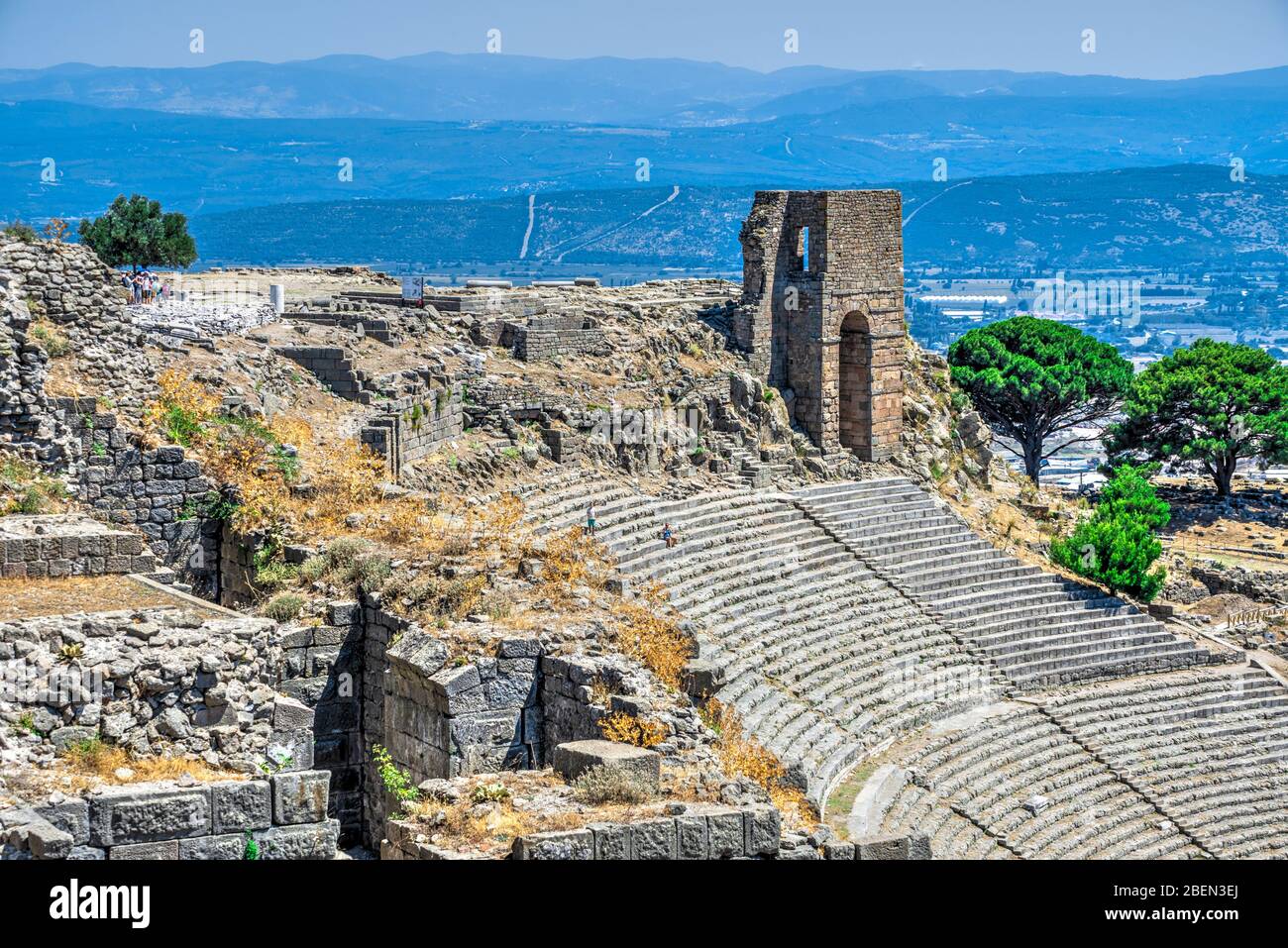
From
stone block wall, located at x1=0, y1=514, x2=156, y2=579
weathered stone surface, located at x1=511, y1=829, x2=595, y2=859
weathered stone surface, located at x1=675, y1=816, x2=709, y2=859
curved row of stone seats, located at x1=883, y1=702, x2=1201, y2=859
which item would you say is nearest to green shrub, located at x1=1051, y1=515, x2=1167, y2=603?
curved row of stone seats, located at x1=883, y1=702, x2=1201, y2=859

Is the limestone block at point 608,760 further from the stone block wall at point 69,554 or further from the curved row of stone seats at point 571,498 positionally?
the curved row of stone seats at point 571,498

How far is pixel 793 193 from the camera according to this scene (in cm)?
3938

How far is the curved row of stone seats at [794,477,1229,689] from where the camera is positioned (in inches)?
1283

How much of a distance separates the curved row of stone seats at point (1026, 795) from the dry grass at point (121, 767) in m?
11.0

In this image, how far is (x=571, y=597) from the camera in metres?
21.5

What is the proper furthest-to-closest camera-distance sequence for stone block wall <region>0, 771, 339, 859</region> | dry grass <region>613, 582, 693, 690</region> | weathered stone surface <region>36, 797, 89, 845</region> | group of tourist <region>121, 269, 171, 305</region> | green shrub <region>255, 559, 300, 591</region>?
group of tourist <region>121, 269, 171, 305</region>, green shrub <region>255, 559, 300, 591</region>, dry grass <region>613, 582, 693, 690</region>, weathered stone surface <region>36, 797, 89, 845</region>, stone block wall <region>0, 771, 339, 859</region>

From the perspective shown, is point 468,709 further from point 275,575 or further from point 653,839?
point 653,839

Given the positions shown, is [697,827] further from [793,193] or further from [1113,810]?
[793,193]

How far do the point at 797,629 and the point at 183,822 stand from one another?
16.4 meters

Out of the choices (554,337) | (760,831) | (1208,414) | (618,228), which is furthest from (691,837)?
(618,228)

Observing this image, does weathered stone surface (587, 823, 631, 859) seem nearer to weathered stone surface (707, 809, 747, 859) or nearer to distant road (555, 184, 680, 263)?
weathered stone surface (707, 809, 747, 859)

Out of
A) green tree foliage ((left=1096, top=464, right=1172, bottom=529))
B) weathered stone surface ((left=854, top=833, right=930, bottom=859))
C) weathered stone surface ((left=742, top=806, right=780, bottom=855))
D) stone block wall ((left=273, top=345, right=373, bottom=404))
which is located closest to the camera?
weathered stone surface ((left=742, top=806, right=780, bottom=855))

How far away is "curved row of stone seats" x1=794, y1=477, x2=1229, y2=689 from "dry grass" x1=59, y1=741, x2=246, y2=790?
18155 millimetres

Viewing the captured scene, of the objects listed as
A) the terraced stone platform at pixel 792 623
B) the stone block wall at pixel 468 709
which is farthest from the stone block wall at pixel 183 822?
the terraced stone platform at pixel 792 623
